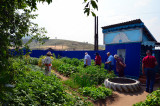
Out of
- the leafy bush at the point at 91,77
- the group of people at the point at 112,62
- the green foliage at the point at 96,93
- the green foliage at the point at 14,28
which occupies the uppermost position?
the green foliage at the point at 14,28

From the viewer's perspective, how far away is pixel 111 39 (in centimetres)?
1139

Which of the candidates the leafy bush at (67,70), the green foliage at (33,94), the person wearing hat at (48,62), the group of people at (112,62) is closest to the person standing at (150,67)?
the group of people at (112,62)

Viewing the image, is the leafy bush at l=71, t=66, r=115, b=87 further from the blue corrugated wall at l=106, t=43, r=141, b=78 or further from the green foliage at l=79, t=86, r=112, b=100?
the blue corrugated wall at l=106, t=43, r=141, b=78

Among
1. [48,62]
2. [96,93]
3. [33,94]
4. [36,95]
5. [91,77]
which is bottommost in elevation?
[96,93]

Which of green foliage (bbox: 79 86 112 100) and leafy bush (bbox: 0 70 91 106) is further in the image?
green foliage (bbox: 79 86 112 100)

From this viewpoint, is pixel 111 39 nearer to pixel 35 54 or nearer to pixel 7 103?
pixel 7 103

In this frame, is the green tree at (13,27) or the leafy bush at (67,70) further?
the leafy bush at (67,70)

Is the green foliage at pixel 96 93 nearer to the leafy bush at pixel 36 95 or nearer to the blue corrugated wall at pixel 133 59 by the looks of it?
the leafy bush at pixel 36 95

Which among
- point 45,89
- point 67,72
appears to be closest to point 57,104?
point 45,89

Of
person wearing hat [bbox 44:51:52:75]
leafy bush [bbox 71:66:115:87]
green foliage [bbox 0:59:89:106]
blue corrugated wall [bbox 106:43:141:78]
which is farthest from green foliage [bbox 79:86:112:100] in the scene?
blue corrugated wall [bbox 106:43:141:78]

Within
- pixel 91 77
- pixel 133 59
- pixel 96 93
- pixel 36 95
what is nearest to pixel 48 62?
pixel 91 77

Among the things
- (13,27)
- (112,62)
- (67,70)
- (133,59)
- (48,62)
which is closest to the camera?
(13,27)

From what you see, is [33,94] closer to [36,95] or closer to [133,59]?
[36,95]

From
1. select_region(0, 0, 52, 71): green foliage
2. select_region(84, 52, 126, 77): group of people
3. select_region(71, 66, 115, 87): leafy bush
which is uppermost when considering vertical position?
select_region(0, 0, 52, 71): green foliage
